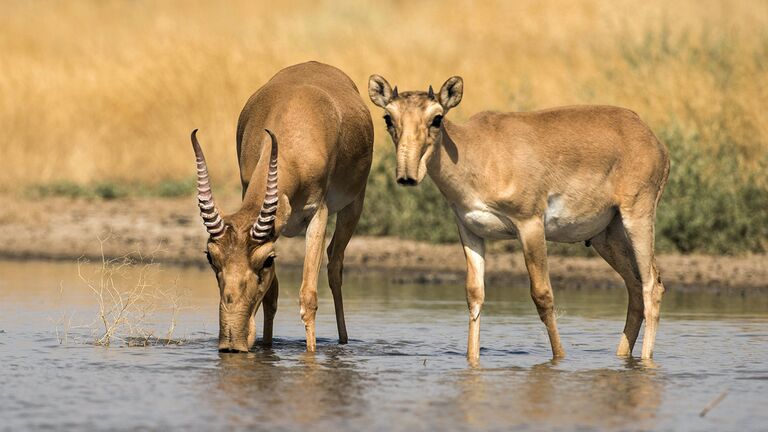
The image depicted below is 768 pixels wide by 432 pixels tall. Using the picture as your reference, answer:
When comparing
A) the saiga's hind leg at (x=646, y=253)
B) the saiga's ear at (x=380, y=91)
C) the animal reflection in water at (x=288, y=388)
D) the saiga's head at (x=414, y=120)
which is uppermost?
the saiga's ear at (x=380, y=91)

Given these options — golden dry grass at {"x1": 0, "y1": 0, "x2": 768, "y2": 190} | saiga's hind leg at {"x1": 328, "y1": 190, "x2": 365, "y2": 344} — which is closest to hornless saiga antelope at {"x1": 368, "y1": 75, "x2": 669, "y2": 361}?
saiga's hind leg at {"x1": 328, "y1": 190, "x2": 365, "y2": 344}

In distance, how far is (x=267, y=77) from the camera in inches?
1021

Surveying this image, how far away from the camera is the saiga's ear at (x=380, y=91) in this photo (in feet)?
36.5

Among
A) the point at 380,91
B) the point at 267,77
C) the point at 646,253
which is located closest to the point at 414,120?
the point at 380,91

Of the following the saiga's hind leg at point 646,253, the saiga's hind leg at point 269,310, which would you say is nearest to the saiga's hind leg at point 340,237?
the saiga's hind leg at point 269,310

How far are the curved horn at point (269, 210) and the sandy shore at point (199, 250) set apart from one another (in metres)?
4.38

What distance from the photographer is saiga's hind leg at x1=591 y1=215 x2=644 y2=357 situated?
12320 millimetres

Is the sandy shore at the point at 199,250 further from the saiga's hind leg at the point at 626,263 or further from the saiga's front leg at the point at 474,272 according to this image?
the saiga's front leg at the point at 474,272

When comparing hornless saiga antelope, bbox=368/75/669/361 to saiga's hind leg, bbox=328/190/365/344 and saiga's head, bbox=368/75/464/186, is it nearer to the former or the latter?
saiga's head, bbox=368/75/464/186

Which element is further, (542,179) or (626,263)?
(626,263)

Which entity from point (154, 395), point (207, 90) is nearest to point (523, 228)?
point (154, 395)

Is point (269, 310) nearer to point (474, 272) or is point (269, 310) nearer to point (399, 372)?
point (474, 272)

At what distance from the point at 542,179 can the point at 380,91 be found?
1.46 m

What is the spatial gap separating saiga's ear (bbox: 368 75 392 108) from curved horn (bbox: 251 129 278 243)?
83 centimetres
